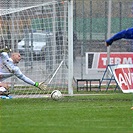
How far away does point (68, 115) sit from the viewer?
14.7m

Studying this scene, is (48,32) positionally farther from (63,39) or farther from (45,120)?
(45,120)

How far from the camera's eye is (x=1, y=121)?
13672 millimetres

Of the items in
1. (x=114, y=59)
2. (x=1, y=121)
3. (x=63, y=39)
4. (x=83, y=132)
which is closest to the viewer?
(x=83, y=132)

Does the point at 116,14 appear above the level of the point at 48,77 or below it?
above

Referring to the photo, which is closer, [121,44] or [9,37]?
[9,37]

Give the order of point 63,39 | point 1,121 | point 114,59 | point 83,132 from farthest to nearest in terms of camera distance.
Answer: point 114,59, point 63,39, point 1,121, point 83,132

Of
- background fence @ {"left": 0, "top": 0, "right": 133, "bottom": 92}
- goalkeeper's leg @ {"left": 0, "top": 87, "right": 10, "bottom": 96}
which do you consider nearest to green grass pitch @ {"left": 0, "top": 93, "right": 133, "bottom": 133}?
goalkeeper's leg @ {"left": 0, "top": 87, "right": 10, "bottom": 96}

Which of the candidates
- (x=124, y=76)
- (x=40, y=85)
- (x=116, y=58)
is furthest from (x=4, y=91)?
(x=116, y=58)

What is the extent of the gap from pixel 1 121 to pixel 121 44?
1233cm

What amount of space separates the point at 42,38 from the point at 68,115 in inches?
Answer: 315

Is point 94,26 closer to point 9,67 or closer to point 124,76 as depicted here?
point 124,76

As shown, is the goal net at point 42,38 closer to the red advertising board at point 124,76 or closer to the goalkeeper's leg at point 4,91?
the goalkeeper's leg at point 4,91

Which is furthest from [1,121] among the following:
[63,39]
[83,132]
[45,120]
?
[63,39]

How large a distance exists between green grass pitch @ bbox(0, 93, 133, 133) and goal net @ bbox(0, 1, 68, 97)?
172 cm
